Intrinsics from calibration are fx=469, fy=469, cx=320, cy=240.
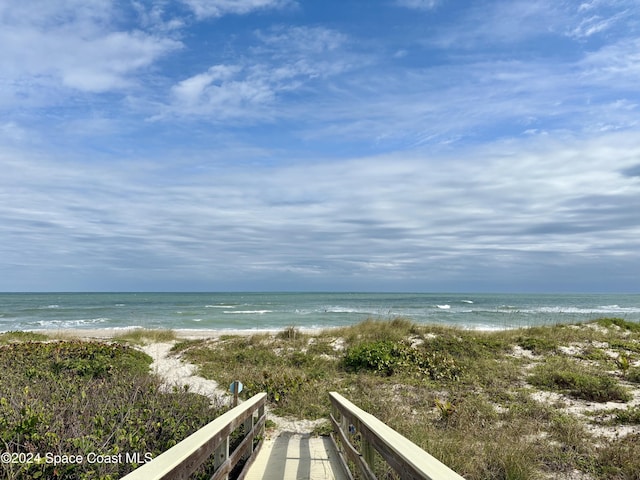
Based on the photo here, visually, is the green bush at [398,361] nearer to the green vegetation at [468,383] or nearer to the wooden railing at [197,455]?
the green vegetation at [468,383]

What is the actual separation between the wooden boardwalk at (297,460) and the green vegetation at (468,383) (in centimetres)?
65

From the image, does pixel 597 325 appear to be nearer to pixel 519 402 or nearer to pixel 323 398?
pixel 519 402

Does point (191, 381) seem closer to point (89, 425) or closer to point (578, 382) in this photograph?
point (89, 425)

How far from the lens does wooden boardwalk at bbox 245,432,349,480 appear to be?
5.26 meters

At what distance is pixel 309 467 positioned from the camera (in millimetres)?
5559

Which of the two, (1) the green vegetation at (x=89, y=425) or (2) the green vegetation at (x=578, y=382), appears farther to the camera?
(2) the green vegetation at (x=578, y=382)

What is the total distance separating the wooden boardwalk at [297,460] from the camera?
5262 mm

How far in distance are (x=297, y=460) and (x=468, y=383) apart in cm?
585

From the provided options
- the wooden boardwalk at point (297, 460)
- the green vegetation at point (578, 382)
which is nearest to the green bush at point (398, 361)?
the green vegetation at point (578, 382)

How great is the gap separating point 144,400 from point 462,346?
10.1 m

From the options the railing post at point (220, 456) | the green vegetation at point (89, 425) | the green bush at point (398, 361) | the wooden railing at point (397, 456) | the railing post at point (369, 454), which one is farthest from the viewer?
the green bush at point (398, 361)

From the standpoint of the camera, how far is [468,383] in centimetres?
1045

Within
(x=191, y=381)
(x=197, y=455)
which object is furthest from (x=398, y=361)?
(x=197, y=455)

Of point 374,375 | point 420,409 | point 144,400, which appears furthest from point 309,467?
point 374,375
